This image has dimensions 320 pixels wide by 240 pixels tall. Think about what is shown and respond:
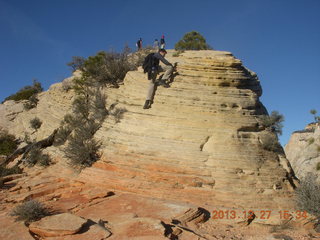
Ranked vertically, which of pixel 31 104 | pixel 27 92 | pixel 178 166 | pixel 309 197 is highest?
pixel 27 92

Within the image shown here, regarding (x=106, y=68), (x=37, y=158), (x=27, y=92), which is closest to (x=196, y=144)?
(x=106, y=68)

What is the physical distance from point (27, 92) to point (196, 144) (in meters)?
16.4

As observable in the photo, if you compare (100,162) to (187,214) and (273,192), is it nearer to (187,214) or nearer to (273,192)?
(187,214)

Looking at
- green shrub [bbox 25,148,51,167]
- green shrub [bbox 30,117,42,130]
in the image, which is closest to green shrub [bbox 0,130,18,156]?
green shrub [bbox 30,117,42,130]

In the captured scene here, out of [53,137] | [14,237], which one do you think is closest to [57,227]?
[14,237]

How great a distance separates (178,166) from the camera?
774 centimetres

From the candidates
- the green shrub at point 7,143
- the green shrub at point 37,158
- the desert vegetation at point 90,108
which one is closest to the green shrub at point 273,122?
the desert vegetation at point 90,108

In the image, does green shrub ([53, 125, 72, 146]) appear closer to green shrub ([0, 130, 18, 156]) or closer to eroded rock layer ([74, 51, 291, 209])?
eroded rock layer ([74, 51, 291, 209])

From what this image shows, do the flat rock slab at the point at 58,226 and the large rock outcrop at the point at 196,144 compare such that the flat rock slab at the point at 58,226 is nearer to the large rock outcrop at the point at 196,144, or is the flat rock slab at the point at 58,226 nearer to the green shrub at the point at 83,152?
the large rock outcrop at the point at 196,144

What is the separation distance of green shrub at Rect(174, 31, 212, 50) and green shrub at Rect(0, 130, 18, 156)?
16.1m

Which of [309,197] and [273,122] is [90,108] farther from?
[309,197]

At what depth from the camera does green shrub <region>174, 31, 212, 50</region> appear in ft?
75.5

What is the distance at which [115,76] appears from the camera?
12.0 m
